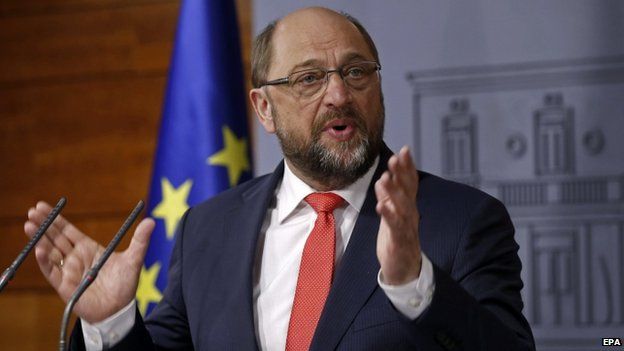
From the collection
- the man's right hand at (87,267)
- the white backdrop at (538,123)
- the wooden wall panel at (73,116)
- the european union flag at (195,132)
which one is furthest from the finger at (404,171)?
the wooden wall panel at (73,116)

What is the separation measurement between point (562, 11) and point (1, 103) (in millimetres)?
2595

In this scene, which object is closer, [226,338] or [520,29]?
[226,338]

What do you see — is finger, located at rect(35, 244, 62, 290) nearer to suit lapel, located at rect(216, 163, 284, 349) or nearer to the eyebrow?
suit lapel, located at rect(216, 163, 284, 349)

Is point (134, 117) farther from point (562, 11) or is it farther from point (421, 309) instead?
point (421, 309)

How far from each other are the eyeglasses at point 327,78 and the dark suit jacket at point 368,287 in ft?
0.68

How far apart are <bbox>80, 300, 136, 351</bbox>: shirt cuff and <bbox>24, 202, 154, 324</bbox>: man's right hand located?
0.02 meters

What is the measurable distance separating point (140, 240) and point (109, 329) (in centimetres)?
26

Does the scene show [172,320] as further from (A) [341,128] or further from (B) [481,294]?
(B) [481,294]

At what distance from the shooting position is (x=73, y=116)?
4094 mm

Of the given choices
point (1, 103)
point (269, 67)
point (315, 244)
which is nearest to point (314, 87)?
point (269, 67)

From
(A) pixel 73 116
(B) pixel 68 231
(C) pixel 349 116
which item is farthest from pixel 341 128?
(A) pixel 73 116

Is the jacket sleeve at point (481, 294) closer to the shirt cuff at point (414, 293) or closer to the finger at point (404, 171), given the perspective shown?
the shirt cuff at point (414, 293)

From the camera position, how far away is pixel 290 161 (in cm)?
242

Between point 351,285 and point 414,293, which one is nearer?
point 414,293
